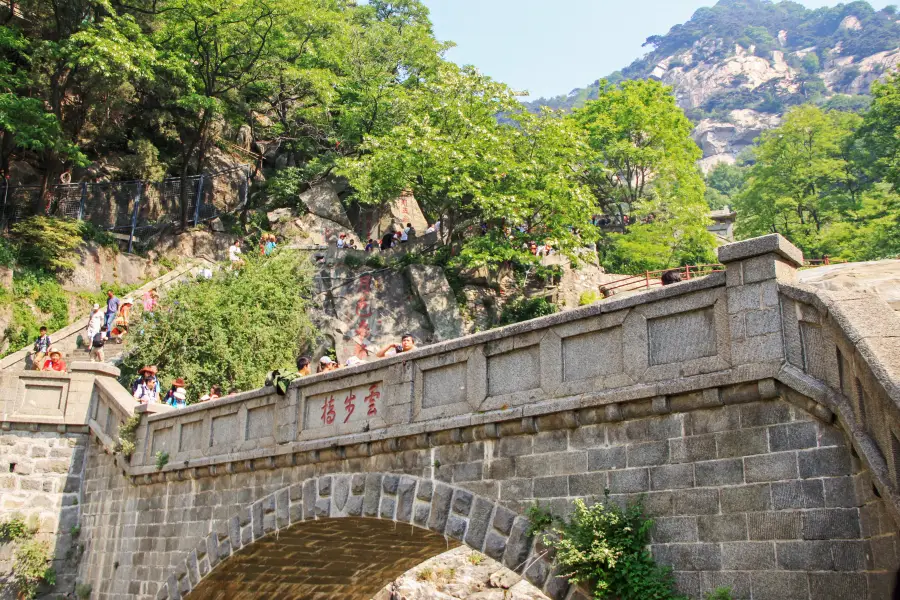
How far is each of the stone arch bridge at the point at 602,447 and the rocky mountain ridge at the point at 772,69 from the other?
13189 cm

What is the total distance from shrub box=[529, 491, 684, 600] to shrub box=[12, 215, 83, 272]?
21747mm

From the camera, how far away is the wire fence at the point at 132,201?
88.5 ft

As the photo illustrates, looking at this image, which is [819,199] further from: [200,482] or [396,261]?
[200,482]

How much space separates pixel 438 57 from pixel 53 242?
1755 cm

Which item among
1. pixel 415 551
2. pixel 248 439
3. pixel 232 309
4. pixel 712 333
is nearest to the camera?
pixel 712 333

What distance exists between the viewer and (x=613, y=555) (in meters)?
7.22

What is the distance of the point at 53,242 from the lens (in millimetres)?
24891

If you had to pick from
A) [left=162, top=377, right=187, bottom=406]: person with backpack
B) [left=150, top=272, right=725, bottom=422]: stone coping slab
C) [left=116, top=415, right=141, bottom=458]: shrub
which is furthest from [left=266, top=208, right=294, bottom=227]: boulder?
[left=150, top=272, right=725, bottom=422]: stone coping slab

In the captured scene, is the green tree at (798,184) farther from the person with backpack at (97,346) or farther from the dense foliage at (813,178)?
the person with backpack at (97,346)

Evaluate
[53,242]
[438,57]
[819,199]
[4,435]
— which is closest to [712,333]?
[4,435]

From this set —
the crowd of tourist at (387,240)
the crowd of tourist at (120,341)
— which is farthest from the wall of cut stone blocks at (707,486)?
the crowd of tourist at (387,240)

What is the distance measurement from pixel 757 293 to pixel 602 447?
201cm

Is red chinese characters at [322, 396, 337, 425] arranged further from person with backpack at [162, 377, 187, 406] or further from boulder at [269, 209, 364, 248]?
boulder at [269, 209, 364, 248]

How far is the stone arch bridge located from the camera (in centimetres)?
608
